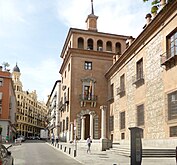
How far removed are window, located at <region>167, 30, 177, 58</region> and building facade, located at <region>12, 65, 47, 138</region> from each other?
77357 millimetres

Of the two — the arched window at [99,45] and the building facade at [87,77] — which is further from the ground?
the arched window at [99,45]

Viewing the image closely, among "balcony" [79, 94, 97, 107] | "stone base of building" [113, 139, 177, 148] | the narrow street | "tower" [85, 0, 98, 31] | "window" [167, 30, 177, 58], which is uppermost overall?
"tower" [85, 0, 98, 31]

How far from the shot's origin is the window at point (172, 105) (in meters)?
18.5

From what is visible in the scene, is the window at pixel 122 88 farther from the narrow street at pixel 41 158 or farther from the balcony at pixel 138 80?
the narrow street at pixel 41 158

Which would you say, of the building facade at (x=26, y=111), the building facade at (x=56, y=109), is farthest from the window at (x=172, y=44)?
the building facade at (x=26, y=111)

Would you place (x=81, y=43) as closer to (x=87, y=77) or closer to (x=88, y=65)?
(x=88, y=65)

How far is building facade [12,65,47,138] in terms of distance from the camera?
94.1m

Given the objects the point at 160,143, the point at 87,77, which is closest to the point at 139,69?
the point at 160,143

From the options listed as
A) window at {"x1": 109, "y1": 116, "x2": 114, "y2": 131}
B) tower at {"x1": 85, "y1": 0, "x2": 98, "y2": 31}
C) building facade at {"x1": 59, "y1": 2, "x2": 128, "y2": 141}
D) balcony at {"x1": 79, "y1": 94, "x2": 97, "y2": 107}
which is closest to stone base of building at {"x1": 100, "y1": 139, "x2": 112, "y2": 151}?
window at {"x1": 109, "y1": 116, "x2": 114, "y2": 131}

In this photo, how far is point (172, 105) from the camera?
18.8 metres

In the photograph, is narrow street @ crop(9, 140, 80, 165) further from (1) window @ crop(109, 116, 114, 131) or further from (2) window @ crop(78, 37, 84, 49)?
(2) window @ crop(78, 37, 84, 49)

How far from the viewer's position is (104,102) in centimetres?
3809

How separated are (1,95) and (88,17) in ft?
68.5

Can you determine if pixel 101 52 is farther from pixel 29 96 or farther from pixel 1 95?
pixel 29 96
